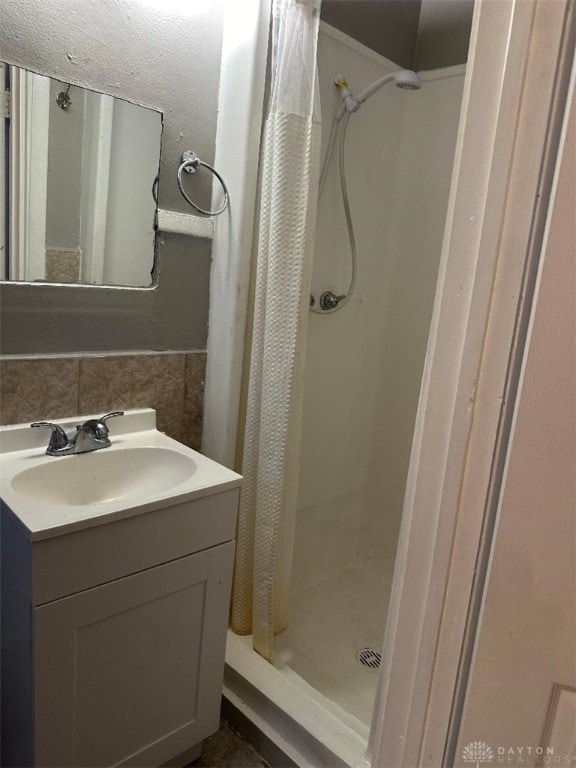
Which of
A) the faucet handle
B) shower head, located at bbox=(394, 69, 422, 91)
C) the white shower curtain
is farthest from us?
shower head, located at bbox=(394, 69, 422, 91)

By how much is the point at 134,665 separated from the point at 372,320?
1615mm

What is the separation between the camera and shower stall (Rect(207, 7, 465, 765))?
1953 mm

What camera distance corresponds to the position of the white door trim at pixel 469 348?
52 centimetres

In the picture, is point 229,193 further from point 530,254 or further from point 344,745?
point 344,745

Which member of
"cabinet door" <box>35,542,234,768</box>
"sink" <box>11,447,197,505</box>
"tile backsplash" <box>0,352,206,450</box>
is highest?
"tile backsplash" <box>0,352,206,450</box>

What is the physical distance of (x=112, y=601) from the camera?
3.78 feet

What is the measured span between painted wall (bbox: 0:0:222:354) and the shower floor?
114 cm

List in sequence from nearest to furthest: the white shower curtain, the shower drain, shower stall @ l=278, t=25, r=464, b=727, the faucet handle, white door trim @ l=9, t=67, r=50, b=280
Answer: white door trim @ l=9, t=67, r=50, b=280 < the faucet handle < the white shower curtain < the shower drain < shower stall @ l=278, t=25, r=464, b=727

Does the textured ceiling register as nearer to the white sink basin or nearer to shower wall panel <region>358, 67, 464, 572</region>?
shower wall panel <region>358, 67, 464, 572</region>

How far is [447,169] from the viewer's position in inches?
82.0

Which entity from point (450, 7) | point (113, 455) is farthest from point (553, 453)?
point (450, 7)

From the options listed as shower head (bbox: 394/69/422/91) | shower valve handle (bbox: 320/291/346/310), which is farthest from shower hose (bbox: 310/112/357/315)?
shower head (bbox: 394/69/422/91)

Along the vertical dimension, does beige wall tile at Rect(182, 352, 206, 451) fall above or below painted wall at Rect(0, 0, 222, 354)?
below

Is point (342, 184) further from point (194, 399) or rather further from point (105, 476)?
point (105, 476)
